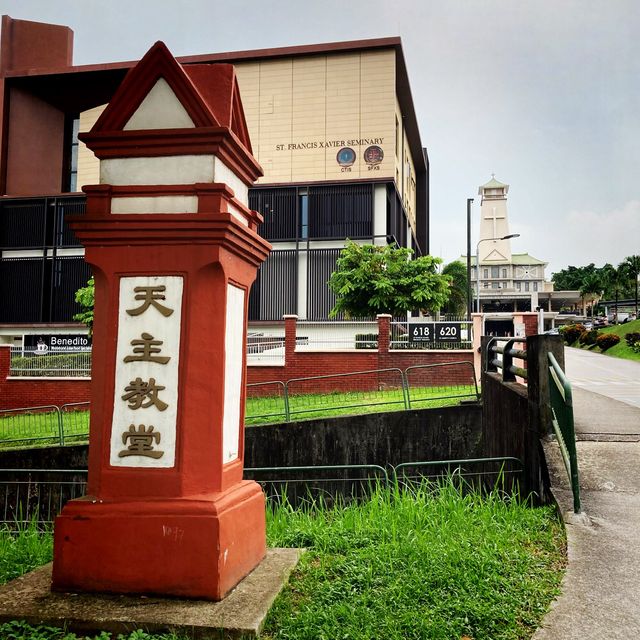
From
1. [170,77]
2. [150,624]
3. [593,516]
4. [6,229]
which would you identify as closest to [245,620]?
[150,624]

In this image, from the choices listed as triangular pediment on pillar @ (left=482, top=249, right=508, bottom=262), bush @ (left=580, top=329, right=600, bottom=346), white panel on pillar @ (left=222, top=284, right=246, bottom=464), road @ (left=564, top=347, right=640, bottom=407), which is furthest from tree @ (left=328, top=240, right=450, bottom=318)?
triangular pediment on pillar @ (left=482, top=249, right=508, bottom=262)

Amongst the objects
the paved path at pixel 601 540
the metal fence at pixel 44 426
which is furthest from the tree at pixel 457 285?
the paved path at pixel 601 540

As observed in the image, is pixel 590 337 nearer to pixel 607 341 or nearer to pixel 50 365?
pixel 607 341

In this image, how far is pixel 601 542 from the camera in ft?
14.3

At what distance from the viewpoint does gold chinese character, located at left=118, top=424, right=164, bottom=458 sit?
3963 mm

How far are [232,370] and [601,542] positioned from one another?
2776mm

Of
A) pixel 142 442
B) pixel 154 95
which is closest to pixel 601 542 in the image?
pixel 142 442

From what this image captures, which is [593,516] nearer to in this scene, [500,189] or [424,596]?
[424,596]

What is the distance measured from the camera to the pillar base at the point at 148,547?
12.4 ft

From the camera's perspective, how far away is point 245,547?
13.7 feet

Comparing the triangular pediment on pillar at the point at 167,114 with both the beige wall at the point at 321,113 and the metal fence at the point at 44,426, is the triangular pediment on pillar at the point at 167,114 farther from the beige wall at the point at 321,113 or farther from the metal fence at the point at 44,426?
the beige wall at the point at 321,113

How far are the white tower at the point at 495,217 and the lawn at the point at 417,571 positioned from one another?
79.9 metres

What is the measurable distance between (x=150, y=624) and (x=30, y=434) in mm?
14009

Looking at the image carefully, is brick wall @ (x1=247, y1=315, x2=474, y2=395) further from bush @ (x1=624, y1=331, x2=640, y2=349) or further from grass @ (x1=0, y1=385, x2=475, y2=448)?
bush @ (x1=624, y1=331, x2=640, y2=349)
